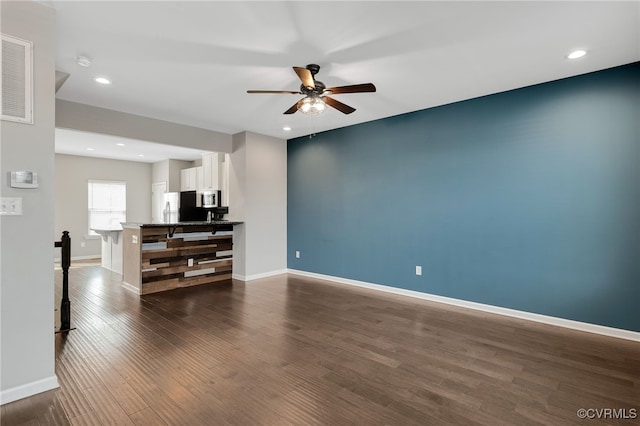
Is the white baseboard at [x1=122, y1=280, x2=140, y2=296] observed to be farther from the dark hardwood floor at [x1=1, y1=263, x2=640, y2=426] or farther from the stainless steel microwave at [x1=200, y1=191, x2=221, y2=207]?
the stainless steel microwave at [x1=200, y1=191, x2=221, y2=207]

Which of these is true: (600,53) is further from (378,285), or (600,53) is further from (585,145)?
(378,285)

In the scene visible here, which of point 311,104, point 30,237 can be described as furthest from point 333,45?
point 30,237

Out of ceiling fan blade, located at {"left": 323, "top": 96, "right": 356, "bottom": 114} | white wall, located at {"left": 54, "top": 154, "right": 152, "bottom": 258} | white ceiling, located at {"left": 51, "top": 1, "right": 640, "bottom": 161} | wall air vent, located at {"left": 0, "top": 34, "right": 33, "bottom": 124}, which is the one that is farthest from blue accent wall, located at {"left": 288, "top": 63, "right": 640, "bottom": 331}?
white wall, located at {"left": 54, "top": 154, "right": 152, "bottom": 258}

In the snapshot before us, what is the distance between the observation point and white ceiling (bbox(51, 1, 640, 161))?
2.26m

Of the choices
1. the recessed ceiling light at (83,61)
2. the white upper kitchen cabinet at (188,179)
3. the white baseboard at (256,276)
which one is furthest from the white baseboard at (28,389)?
the white upper kitchen cabinet at (188,179)

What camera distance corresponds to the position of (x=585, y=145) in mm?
3279

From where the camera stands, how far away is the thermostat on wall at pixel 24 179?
1986mm

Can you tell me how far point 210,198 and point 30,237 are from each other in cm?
498

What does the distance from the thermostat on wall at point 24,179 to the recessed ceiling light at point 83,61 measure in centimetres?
150

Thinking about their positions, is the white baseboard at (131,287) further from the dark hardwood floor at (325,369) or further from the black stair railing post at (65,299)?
the black stair railing post at (65,299)

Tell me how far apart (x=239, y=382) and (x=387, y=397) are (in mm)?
1081

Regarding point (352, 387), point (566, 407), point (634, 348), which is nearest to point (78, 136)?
point (352, 387)

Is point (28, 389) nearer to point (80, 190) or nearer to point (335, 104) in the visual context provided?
point (335, 104)

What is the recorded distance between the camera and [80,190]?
26.1 ft
